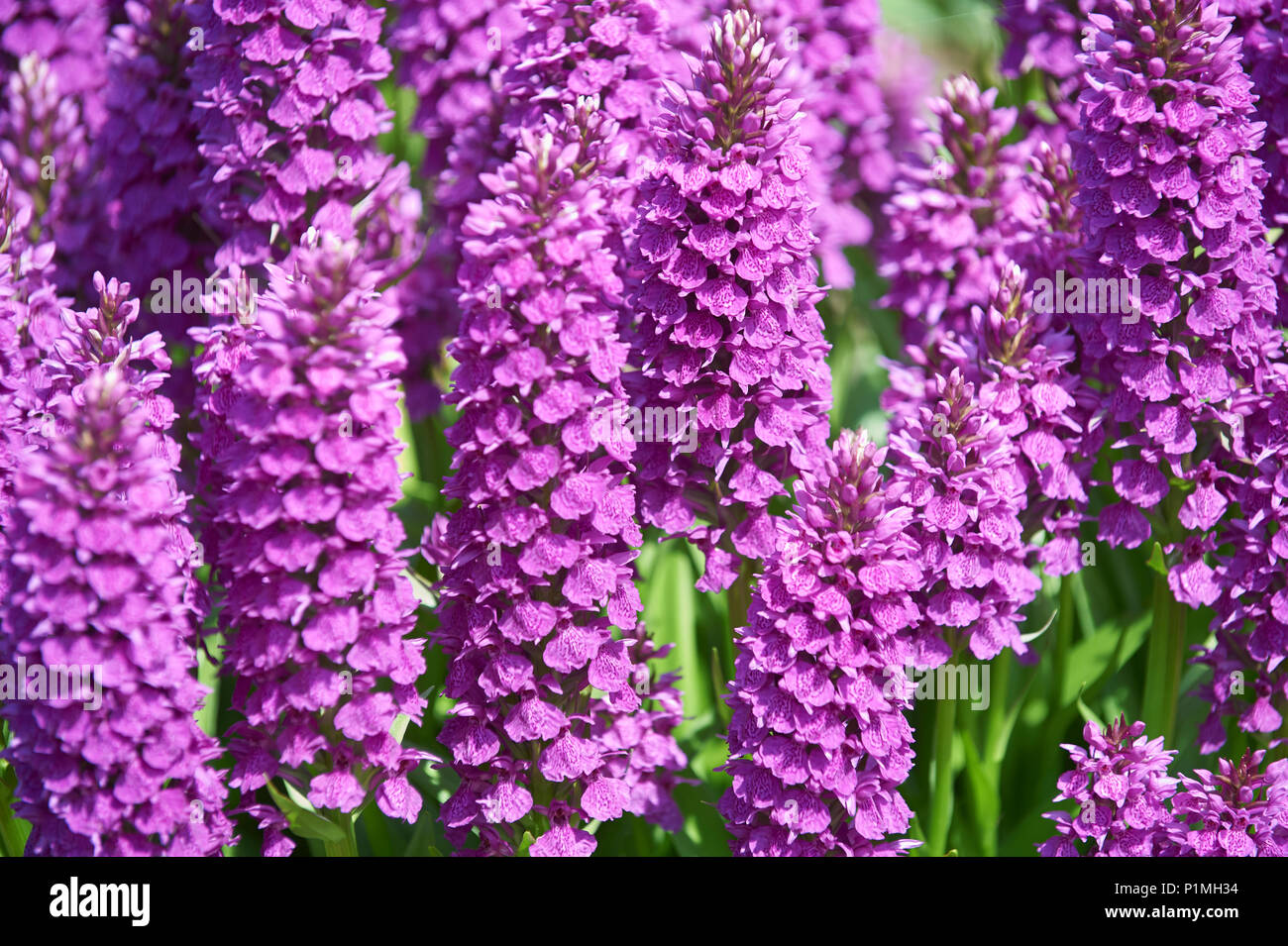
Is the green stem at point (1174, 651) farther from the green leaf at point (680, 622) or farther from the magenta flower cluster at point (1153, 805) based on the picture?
the green leaf at point (680, 622)

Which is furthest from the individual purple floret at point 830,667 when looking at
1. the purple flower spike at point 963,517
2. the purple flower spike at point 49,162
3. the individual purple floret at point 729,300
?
the purple flower spike at point 49,162

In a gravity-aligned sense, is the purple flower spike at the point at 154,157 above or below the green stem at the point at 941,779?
above

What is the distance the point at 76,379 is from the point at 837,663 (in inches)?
111

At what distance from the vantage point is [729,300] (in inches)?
173

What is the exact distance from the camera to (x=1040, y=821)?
5.27 meters

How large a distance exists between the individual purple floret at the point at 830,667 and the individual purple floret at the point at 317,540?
1179mm

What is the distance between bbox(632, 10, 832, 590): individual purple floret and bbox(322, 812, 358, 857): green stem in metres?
1.53

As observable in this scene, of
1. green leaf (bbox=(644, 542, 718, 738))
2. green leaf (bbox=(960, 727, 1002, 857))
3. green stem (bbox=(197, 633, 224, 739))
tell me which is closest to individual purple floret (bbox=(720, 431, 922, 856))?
green leaf (bbox=(960, 727, 1002, 857))

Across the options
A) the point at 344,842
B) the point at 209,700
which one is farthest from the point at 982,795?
the point at 209,700

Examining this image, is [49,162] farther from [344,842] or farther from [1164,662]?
[1164,662]

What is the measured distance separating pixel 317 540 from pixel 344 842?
1.33m

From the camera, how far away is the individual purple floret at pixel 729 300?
4383 millimetres
